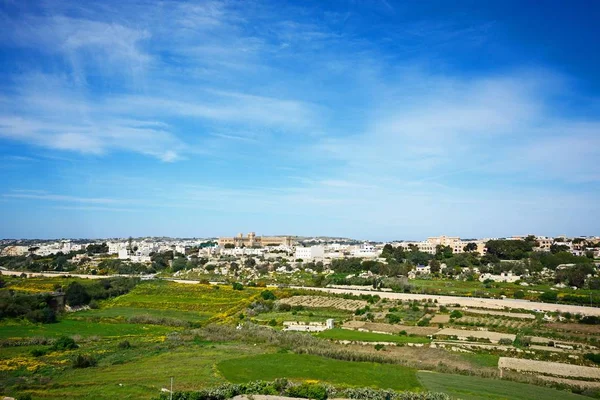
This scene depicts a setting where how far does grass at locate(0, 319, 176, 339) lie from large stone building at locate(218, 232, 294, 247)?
92271mm

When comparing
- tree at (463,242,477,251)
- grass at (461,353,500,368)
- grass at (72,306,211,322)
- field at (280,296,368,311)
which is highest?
tree at (463,242,477,251)

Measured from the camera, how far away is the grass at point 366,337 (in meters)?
28.5

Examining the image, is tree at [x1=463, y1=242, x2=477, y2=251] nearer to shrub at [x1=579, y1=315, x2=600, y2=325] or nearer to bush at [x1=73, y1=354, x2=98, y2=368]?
shrub at [x1=579, y1=315, x2=600, y2=325]

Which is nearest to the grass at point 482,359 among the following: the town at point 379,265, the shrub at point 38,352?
the shrub at point 38,352

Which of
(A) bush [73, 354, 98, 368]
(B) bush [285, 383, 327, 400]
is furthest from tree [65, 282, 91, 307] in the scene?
(B) bush [285, 383, 327, 400]

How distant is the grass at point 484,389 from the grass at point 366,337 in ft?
25.5

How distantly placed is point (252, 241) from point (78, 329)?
3941 inches

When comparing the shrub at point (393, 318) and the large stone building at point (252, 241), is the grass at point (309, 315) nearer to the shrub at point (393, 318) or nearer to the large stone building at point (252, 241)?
the shrub at point (393, 318)

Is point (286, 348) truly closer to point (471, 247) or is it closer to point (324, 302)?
point (324, 302)

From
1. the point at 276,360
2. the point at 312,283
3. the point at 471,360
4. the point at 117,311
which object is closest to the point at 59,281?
the point at 117,311

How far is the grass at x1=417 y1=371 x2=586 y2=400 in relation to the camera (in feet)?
57.8

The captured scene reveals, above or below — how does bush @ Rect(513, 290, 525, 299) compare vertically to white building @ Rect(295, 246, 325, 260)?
below

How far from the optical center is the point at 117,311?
128 ft

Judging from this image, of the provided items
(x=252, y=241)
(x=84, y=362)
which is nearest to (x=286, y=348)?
(x=84, y=362)
